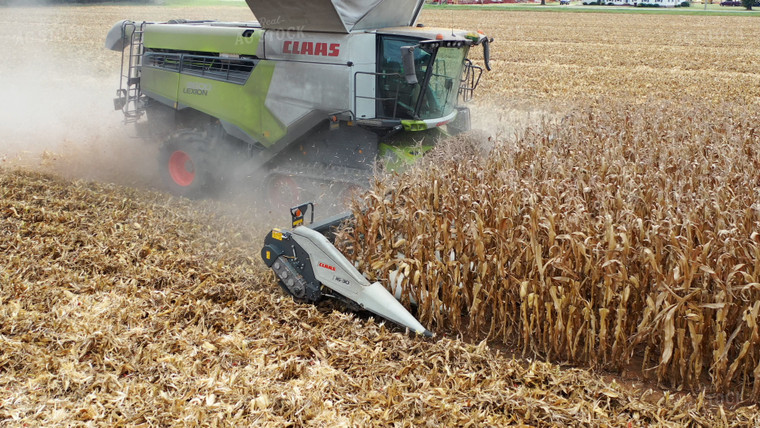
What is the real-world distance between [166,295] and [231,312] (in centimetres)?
60

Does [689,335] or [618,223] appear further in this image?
[618,223]

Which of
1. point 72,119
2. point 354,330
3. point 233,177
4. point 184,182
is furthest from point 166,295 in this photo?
point 72,119

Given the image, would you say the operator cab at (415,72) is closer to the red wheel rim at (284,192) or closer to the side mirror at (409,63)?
the side mirror at (409,63)

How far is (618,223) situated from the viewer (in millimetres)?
4156

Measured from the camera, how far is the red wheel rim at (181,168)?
7.84 meters

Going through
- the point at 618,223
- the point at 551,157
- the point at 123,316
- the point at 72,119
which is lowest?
the point at 123,316

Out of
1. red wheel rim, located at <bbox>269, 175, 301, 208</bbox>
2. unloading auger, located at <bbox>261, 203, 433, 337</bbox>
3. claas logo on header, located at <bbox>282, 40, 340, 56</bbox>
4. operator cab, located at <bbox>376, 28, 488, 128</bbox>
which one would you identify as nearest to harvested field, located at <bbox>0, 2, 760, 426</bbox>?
unloading auger, located at <bbox>261, 203, 433, 337</bbox>

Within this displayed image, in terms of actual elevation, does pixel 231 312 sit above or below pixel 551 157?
below

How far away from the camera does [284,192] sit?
7070 millimetres

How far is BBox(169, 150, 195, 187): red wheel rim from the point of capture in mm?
7843

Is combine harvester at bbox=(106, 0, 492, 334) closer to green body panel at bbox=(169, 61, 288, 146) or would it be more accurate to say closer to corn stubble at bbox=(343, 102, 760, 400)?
green body panel at bbox=(169, 61, 288, 146)

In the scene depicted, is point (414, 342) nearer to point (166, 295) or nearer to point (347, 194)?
point (166, 295)

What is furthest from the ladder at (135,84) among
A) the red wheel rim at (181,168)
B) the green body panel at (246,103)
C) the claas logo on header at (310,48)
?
the claas logo on header at (310,48)

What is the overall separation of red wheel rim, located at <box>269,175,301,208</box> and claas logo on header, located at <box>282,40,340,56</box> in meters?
1.34
